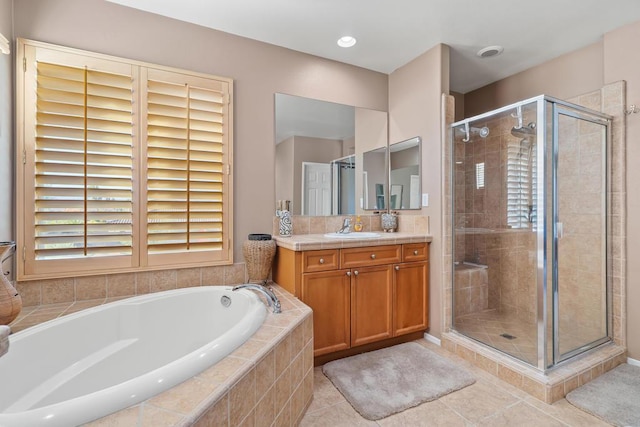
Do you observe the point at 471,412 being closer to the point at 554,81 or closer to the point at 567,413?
the point at 567,413

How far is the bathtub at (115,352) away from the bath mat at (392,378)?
806 millimetres

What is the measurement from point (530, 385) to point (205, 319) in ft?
6.66

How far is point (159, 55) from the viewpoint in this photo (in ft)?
7.04

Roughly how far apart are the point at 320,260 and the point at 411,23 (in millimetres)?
1871

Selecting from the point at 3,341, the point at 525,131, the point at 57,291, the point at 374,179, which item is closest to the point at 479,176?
the point at 525,131

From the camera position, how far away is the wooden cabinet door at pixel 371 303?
2.25 metres

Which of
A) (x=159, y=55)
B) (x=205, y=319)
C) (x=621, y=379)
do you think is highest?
(x=159, y=55)

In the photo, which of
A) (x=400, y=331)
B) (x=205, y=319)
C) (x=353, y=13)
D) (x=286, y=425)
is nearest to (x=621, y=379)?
(x=400, y=331)

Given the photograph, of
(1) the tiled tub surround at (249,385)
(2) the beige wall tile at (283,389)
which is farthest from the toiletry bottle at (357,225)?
(2) the beige wall tile at (283,389)

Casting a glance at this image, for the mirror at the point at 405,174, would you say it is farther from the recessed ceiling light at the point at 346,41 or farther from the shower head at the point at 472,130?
the recessed ceiling light at the point at 346,41

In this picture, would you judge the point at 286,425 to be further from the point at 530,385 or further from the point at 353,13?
the point at 353,13

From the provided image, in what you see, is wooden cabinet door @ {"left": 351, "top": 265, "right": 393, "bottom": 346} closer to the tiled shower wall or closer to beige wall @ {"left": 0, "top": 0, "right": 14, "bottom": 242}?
the tiled shower wall

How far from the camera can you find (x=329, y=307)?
2.16 metres

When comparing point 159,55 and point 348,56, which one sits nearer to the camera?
point 159,55
